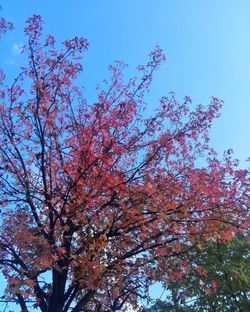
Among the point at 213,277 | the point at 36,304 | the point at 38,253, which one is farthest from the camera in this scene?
the point at 213,277

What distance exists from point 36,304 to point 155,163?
3538 millimetres

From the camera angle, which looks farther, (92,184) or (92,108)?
(92,108)

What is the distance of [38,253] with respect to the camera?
5.76 metres

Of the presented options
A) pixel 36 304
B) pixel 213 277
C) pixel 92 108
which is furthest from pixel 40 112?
pixel 213 277

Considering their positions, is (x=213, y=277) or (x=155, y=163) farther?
(x=213, y=277)

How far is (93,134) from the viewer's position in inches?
284

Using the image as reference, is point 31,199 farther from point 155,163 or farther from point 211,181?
point 211,181

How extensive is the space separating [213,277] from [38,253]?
7.62 metres

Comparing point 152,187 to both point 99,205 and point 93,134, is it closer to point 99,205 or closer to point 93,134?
point 99,205

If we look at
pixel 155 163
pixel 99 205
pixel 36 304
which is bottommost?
pixel 36 304

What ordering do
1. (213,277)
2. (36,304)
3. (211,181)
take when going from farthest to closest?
(213,277), (211,181), (36,304)

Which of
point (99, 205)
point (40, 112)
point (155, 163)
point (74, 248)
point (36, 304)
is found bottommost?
point (36, 304)

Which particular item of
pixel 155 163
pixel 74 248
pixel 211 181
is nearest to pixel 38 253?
pixel 74 248

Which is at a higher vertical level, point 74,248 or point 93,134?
point 93,134
